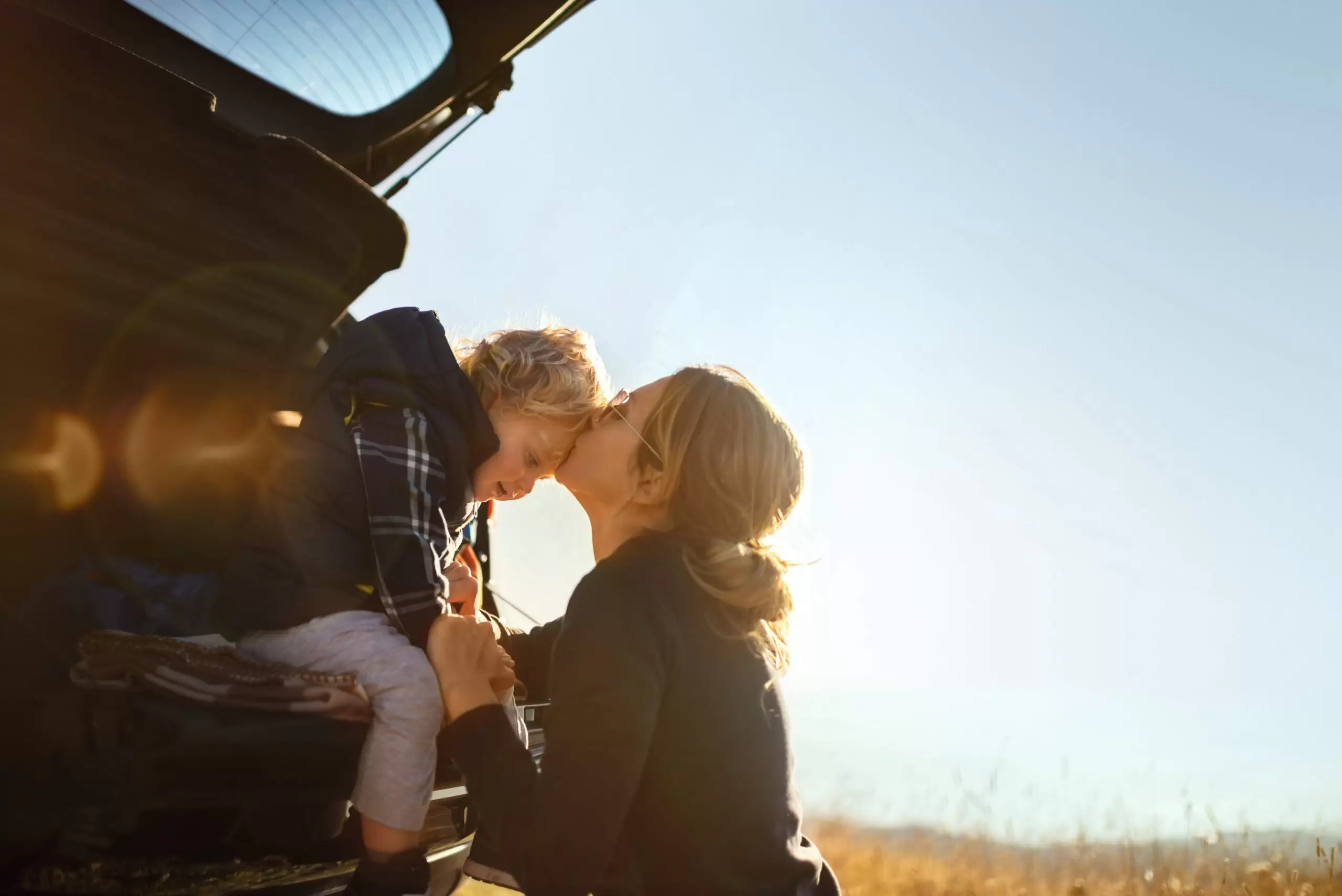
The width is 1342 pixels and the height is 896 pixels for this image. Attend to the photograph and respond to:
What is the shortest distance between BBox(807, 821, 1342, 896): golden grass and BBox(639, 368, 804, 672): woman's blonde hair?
9.42 feet

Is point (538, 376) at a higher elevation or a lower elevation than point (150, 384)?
higher

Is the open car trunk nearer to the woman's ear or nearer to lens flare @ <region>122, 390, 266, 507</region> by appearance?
lens flare @ <region>122, 390, 266, 507</region>

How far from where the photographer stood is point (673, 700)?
188 centimetres

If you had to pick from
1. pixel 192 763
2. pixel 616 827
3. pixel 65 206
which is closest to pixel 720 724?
pixel 616 827

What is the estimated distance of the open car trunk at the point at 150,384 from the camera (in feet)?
5.04

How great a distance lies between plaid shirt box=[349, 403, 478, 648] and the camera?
2211 mm

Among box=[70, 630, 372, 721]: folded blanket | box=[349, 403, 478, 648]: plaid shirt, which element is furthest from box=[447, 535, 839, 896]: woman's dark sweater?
box=[349, 403, 478, 648]: plaid shirt

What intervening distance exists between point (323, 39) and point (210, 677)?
1.98 meters

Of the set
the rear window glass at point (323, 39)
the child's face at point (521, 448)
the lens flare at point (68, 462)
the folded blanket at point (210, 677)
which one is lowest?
the folded blanket at point (210, 677)

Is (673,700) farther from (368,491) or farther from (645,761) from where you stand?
(368,491)

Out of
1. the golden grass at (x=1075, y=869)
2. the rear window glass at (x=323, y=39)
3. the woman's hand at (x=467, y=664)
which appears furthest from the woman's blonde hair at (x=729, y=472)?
the golden grass at (x=1075, y=869)

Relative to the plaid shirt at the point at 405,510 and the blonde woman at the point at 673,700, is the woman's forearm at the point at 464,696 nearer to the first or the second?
the blonde woman at the point at 673,700

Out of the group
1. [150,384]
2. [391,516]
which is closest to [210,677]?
[391,516]

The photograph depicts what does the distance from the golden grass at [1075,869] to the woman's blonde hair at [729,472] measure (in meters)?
2.87
